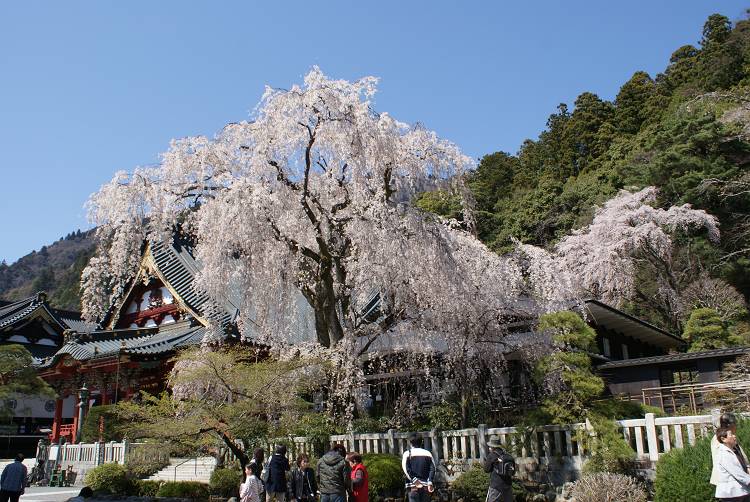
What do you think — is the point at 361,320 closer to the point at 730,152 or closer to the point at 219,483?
the point at 219,483

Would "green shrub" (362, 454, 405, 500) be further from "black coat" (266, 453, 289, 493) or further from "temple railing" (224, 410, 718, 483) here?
"black coat" (266, 453, 289, 493)

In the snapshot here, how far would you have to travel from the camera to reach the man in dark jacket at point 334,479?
29.9 feet

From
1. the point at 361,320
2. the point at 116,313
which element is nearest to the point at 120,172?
the point at 361,320

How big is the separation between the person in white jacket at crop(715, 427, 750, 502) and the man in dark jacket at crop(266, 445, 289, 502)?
6771 mm

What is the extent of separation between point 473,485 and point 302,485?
12.0 ft

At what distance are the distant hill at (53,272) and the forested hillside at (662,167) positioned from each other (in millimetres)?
59552

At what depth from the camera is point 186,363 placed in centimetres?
1655

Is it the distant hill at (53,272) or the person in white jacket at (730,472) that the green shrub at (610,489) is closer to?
the person in white jacket at (730,472)

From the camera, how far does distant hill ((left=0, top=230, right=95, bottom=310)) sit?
94.0 meters

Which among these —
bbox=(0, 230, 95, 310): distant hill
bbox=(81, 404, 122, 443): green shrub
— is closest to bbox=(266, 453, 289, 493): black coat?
bbox=(81, 404, 122, 443): green shrub

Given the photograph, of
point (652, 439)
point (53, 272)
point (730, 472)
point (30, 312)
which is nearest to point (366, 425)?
point (652, 439)

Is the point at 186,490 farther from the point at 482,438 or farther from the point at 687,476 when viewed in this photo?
the point at 687,476

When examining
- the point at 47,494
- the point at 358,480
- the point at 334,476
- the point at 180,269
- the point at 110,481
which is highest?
the point at 180,269

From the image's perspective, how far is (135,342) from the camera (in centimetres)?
2488
